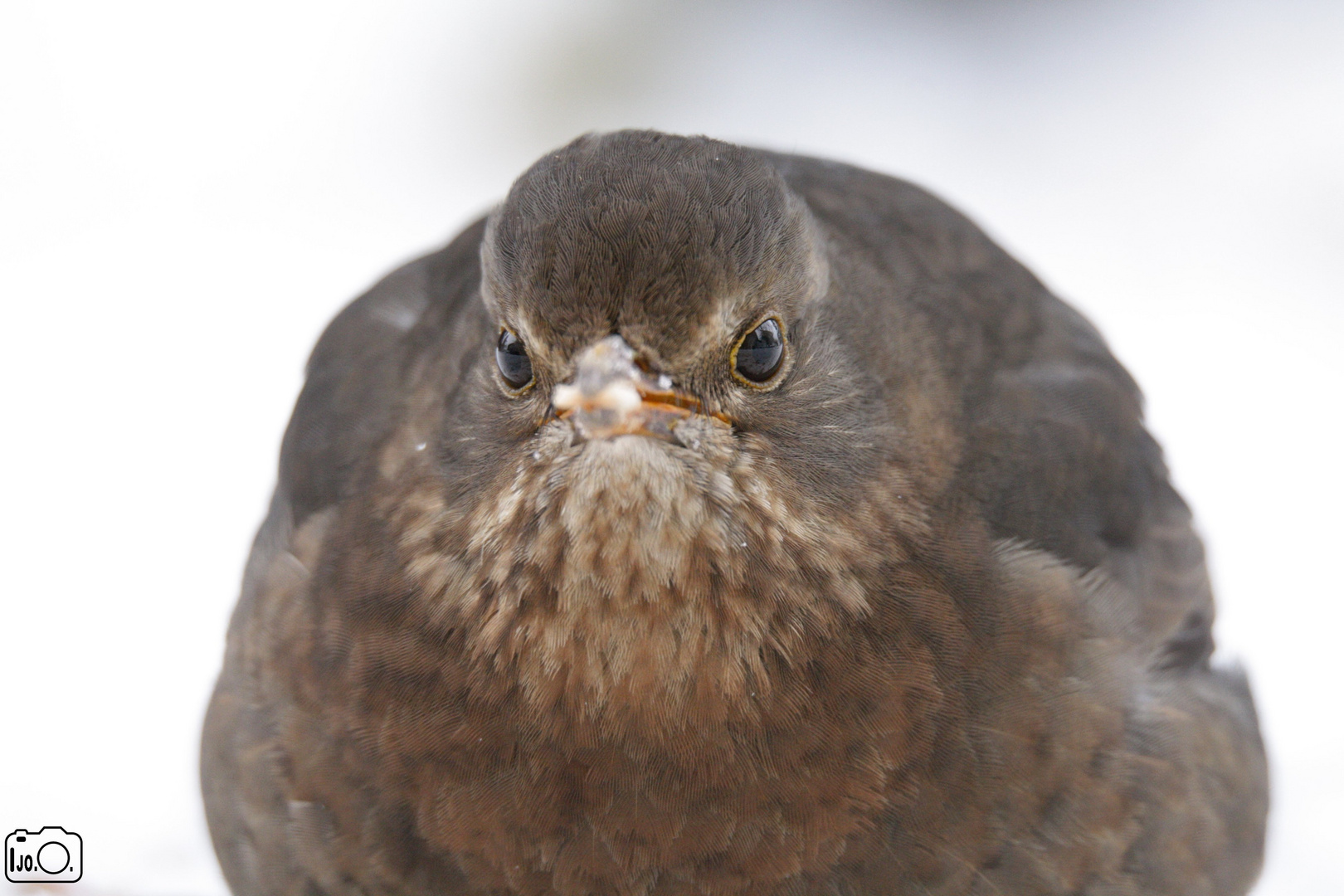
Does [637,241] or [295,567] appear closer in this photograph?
[637,241]

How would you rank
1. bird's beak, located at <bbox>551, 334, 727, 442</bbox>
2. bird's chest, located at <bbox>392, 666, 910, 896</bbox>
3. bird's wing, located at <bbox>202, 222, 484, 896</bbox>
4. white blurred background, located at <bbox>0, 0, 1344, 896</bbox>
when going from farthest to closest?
white blurred background, located at <bbox>0, 0, 1344, 896</bbox> < bird's wing, located at <bbox>202, 222, 484, 896</bbox> < bird's chest, located at <bbox>392, 666, 910, 896</bbox> < bird's beak, located at <bbox>551, 334, 727, 442</bbox>

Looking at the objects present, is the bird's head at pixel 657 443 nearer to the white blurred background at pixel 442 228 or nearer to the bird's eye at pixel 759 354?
the bird's eye at pixel 759 354

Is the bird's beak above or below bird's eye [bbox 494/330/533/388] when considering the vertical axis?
below

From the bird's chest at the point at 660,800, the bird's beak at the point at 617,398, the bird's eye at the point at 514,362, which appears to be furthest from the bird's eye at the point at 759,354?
the bird's chest at the point at 660,800

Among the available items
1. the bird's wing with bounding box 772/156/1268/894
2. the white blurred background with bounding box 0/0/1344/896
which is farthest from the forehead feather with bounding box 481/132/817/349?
the white blurred background with bounding box 0/0/1344/896

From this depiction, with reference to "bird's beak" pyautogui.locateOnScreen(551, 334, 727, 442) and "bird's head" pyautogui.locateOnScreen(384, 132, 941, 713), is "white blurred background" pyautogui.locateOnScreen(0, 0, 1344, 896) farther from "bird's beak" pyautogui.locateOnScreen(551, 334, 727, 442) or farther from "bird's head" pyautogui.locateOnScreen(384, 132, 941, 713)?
"bird's beak" pyautogui.locateOnScreen(551, 334, 727, 442)

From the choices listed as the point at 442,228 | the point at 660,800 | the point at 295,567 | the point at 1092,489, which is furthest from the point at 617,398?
the point at 442,228

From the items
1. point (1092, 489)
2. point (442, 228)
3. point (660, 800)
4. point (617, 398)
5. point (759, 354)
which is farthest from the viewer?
point (442, 228)

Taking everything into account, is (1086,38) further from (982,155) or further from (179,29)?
(179,29)

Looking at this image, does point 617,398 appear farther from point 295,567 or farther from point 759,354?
point 295,567
